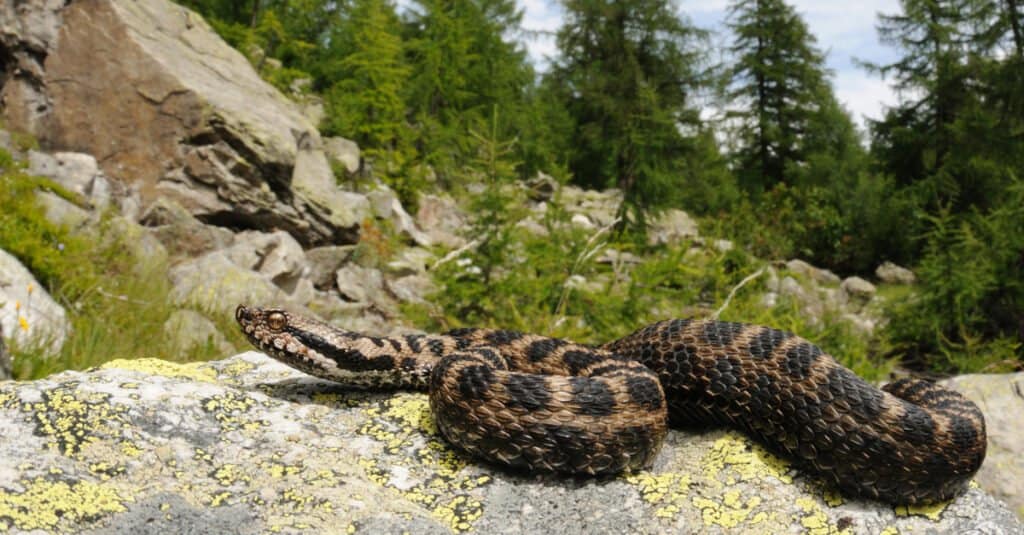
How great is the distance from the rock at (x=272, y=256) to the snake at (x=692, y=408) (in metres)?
11.5

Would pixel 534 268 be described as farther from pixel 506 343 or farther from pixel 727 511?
pixel 727 511

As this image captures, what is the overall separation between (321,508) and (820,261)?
35.1 metres

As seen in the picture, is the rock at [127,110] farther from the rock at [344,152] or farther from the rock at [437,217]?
the rock at [437,217]

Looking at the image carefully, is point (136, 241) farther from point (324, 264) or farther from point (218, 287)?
point (324, 264)

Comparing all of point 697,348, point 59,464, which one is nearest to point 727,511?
point 697,348

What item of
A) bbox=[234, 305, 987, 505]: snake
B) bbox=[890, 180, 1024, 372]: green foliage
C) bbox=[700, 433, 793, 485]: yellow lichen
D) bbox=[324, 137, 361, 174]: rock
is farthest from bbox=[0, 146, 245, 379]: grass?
bbox=[890, 180, 1024, 372]: green foliage

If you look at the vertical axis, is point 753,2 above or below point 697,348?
above

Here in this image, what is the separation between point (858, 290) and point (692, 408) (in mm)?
Result: 25182

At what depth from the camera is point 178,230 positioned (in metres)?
14.7

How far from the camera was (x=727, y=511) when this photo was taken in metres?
3.13

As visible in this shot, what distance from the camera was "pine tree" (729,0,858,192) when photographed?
40.1 metres

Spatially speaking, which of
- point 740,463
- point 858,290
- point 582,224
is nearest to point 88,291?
point 582,224

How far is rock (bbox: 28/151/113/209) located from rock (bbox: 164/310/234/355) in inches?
223

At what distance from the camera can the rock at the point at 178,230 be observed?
573 inches
